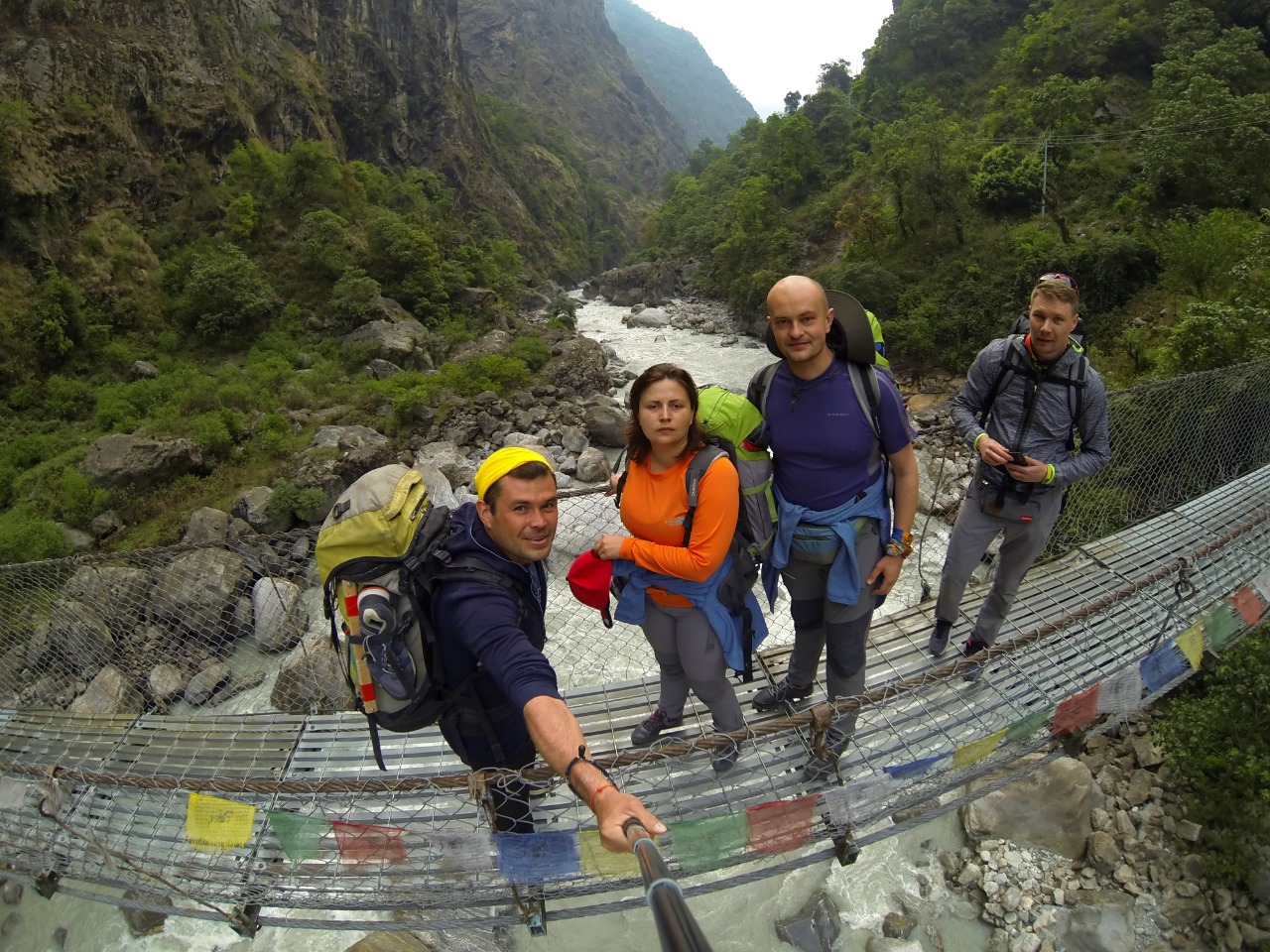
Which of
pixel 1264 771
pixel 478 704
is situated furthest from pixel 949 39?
pixel 478 704

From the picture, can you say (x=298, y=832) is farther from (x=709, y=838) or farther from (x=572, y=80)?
(x=572, y=80)

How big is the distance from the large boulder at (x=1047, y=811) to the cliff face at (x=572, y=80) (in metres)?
52.1

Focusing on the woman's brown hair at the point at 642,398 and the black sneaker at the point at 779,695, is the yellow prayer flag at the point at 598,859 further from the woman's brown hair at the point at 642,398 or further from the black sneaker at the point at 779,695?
the woman's brown hair at the point at 642,398

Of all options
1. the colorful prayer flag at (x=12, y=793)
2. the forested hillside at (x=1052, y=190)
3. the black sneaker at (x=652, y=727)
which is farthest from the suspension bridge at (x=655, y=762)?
the forested hillside at (x=1052, y=190)

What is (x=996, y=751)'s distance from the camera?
1985 mm

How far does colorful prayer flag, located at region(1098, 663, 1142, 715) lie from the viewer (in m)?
1.94

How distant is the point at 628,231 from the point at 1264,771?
4335 cm

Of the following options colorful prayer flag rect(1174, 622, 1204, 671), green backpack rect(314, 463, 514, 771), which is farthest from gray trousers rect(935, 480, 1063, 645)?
green backpack rect(314, 463, 514, 771)

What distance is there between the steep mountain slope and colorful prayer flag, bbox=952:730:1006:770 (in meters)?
97.7

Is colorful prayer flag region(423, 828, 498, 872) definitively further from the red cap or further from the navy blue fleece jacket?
the red cap

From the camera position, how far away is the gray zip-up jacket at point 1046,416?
1.81 meters

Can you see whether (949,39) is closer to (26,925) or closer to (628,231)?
(628,231)

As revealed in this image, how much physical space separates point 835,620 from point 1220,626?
1.65m

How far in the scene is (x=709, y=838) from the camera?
1.55 meters
